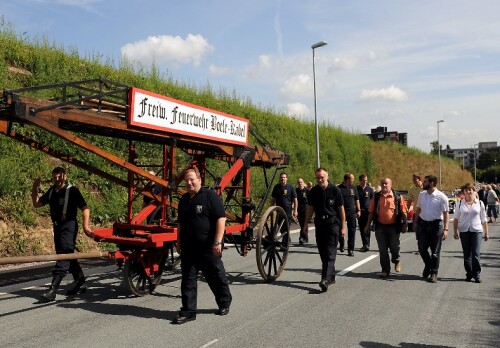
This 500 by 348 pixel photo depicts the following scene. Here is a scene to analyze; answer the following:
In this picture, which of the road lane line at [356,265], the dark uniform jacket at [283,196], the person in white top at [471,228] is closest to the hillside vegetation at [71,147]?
the dark uniform jacket at [283,196]

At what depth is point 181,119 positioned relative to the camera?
264 inches

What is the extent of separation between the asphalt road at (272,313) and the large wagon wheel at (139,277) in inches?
7.0

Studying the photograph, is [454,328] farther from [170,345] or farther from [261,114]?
[261,114]

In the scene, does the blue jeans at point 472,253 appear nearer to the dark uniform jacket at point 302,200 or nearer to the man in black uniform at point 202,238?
the man in black uniform at point 202,238

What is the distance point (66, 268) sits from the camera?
21.3 ft

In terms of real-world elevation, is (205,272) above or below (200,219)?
below

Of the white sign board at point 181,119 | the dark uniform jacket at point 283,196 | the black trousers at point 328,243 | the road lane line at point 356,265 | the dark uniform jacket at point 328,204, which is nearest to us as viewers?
the white sign board at point 181,119

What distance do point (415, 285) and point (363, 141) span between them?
1306 inches

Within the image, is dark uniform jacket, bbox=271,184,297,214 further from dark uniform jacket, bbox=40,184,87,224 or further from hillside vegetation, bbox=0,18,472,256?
dark uniform jacket, bbox=40,184,87,224

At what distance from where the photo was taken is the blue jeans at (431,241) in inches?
310

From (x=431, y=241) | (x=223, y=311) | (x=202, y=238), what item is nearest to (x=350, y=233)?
(x=431, y=241)

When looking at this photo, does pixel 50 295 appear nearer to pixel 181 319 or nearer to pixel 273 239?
pixel 181 319

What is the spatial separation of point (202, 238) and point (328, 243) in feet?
8.05

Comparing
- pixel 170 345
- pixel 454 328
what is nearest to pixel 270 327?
pixel 170 345
